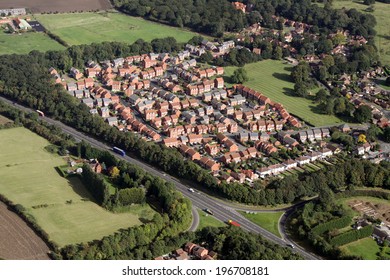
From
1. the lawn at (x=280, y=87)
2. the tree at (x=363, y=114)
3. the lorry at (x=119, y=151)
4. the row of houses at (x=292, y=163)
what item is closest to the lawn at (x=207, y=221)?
the row of houses at (x=292, y=163)

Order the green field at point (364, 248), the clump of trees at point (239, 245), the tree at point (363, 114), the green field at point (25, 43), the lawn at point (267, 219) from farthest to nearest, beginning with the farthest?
1. the green field at point (25, 43)
2. the tree at point (363, 114)
3. the lawn at point (267, 219)
4. the green field at point (364, 248)
5. the clump of trees at point (239, 245)

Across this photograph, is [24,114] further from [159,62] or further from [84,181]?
[159,62]

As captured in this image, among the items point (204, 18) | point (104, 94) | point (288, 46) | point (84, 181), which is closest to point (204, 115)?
point (104, 94)

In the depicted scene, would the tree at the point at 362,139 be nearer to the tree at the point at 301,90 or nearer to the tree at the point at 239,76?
the tree at the point at 301,90

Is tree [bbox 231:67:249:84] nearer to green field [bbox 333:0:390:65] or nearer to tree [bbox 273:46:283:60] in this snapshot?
tree [bbox 273:46:283:60]

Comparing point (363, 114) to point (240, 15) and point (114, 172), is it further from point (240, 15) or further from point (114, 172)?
point (240, 15)
